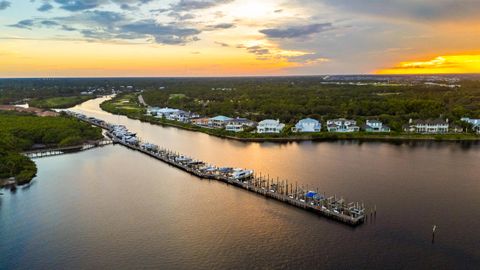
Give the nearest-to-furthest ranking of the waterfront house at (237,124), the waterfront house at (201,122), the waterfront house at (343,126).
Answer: the waterfront house at (343,126)
the waterfront house at (237,124)
the waterfront house at (201,122)

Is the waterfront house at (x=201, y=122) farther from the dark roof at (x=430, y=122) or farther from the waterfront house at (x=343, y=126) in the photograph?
the dark roof at (x=430, y=122)

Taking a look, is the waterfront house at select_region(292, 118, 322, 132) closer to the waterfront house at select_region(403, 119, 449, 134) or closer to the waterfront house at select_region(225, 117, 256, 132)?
the waterfront house at select_region(225, 117, 256, 132)

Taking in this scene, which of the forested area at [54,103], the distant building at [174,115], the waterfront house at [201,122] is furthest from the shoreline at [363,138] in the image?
the forested area at [54,103]

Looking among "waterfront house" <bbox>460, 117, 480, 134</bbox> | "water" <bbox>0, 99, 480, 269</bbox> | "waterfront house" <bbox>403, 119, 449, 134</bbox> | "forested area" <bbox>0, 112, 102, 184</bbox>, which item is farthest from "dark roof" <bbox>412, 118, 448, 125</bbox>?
"forested area" <bbox>0, 112, 102, 184</bbox>

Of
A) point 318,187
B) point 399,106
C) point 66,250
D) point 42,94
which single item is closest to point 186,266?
point 66,250

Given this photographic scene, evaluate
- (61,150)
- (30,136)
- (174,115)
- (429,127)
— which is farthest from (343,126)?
(30,136)

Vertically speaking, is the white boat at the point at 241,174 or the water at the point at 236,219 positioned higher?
the white boat at the point at 241,174

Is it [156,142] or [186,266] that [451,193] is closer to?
[186,266]
